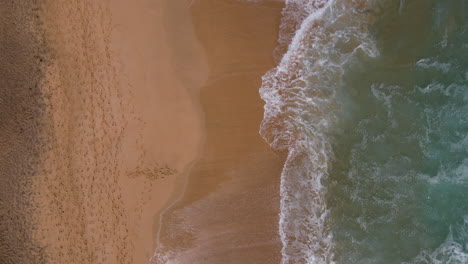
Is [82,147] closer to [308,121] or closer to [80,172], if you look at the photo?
[80,172]

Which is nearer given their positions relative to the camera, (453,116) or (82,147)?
(82,147)

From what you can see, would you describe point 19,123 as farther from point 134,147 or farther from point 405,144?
point 405,144

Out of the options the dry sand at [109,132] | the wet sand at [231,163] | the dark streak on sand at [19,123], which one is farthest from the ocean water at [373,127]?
the dark streak on sand at [19,123]

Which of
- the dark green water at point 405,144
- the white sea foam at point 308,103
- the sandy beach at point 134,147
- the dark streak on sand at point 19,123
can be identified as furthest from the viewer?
the dark green water at point 405,144

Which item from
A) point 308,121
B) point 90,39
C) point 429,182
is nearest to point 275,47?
point 308,121

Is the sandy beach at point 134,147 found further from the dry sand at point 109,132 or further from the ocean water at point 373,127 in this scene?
the ocean water at point 373,127
